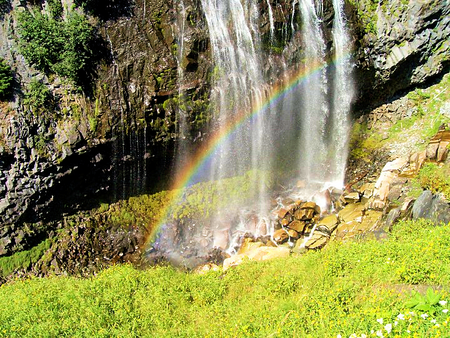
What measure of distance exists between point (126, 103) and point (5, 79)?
12.9 ft

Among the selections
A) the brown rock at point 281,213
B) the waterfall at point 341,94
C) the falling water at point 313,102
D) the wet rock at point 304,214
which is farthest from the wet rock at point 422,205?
the falling water at point 313,102

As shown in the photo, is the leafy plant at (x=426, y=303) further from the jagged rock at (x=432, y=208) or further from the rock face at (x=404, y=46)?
the rock face at (x=404, y=46)

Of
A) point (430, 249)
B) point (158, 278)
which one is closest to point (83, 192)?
point (158, 278)

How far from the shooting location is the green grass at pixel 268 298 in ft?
19.1

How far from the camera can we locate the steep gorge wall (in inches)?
502

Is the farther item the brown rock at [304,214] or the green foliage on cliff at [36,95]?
the brown rock at [304,214]

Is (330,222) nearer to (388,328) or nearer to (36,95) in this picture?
(388,328)

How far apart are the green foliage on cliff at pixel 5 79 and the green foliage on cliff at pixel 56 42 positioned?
0.73m

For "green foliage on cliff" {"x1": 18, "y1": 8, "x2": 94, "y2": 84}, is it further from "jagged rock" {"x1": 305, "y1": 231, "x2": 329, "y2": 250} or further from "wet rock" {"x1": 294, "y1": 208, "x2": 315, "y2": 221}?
"jagged rock" {"x1": 305, "y1": 231, "x2": 329, "y2": 250}

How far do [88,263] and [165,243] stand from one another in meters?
2.87

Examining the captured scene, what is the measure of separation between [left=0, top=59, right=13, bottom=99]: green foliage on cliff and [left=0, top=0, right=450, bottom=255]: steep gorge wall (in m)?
0.27

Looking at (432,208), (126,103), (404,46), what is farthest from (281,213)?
(404,46)

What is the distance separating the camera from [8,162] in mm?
12539

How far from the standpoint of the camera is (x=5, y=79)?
12.2 m
